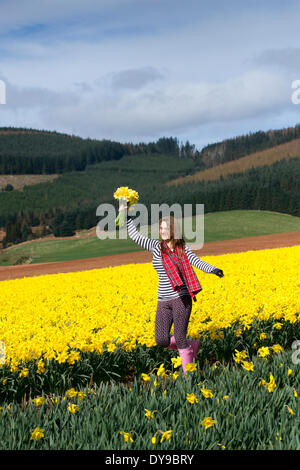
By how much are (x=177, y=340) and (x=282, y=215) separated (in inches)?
2225

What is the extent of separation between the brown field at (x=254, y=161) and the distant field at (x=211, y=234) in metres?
58.9

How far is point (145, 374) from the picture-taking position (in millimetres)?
5039

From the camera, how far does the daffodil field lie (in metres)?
3.95

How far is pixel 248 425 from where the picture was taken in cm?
403

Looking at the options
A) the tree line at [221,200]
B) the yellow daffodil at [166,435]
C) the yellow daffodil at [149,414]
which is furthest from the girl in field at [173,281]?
the tree line at [221,200]

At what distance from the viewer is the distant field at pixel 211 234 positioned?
44.2 meters

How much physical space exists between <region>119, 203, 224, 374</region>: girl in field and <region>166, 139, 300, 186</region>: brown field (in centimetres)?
11169

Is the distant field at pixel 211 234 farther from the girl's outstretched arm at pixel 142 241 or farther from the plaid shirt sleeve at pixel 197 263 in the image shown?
the plaid shirt sleeve at pixel 197 263

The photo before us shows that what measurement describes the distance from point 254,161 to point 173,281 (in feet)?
403

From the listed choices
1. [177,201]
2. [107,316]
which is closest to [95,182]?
[177,201]

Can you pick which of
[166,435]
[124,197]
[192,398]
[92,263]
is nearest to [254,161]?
[92,263]

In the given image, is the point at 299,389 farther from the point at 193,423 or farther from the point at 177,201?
the point at 177,201

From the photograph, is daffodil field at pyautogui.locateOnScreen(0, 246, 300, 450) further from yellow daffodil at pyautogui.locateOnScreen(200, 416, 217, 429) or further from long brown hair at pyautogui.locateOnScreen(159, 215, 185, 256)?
long brown hair at pyautogui.locateOnScreen(159, 215, 185, 256)

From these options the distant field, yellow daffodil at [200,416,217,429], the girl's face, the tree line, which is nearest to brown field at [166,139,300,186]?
the tree line
